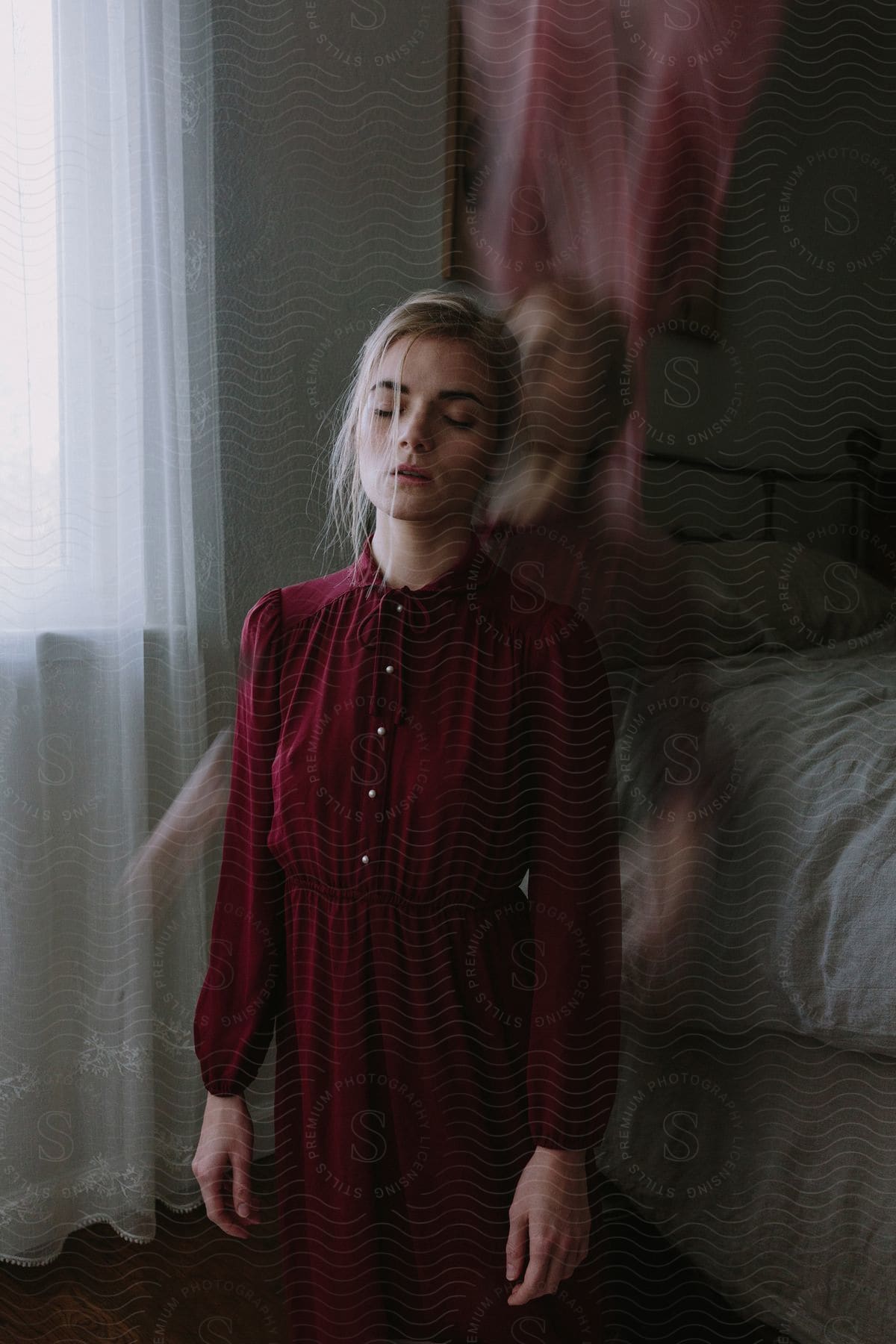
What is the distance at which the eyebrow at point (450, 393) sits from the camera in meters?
0.54

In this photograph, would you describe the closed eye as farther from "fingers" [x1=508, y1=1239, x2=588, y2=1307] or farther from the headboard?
"fingers" [x1=508, y1=1239, x2=588, y2=1307]

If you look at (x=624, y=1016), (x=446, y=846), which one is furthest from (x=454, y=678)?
(x=624, y=1016)

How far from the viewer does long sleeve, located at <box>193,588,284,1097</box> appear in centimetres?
60

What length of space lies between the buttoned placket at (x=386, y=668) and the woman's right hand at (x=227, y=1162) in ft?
0.61

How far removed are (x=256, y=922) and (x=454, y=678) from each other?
19 cm

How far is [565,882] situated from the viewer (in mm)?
562

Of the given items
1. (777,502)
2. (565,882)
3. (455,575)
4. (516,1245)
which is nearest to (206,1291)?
(516,1245)

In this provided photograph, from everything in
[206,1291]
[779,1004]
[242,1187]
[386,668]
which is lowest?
[206,1291]

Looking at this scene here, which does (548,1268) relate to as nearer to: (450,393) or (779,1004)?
(779,1004)

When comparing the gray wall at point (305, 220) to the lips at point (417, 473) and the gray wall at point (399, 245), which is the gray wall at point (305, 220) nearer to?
the gray wall at point (399, 245)

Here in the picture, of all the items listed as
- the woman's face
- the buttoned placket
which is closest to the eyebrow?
the woman's face

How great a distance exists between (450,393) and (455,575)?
98 millimetres

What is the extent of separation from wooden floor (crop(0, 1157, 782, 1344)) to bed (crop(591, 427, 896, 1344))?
0.02m

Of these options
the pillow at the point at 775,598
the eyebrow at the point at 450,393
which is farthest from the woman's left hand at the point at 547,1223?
the eyebrow at the point at 450,393
